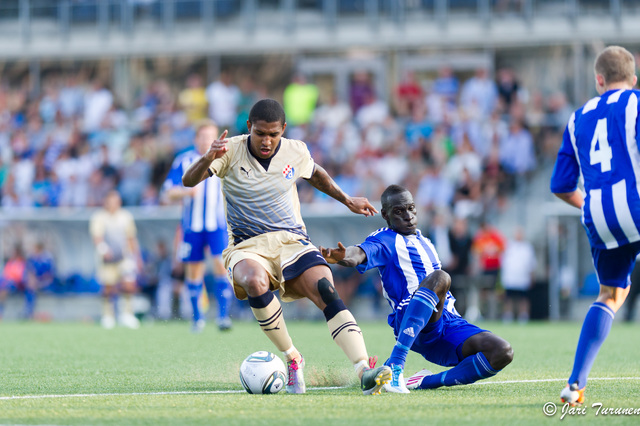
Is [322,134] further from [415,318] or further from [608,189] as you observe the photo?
[608,189]

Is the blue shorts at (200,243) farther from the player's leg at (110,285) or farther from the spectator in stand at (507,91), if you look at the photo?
the spectator in stand at (507,91)

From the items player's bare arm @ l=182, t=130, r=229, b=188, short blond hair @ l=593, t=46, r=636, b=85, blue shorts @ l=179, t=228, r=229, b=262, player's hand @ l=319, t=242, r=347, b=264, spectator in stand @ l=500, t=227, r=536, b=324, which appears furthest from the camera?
spectator in stand @ l=500, t=227, r=536, b=324

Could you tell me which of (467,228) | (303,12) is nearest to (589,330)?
(467,228)

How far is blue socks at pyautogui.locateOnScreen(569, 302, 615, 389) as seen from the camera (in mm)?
5113

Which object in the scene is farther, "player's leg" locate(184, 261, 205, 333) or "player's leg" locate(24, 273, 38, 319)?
"player's leg" locate(24, 273, 38, 319)

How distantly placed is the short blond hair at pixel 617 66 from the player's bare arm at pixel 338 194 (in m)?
1.93

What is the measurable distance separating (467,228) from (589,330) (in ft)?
40.2

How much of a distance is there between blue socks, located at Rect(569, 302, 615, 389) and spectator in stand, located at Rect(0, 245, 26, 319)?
16.0 metres

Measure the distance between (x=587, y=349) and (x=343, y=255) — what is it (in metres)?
1.59

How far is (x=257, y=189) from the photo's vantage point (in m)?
6.50

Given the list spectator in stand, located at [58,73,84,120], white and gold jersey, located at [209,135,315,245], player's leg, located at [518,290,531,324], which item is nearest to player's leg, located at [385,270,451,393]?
white and gold jersey, located at [209,135,315,245]

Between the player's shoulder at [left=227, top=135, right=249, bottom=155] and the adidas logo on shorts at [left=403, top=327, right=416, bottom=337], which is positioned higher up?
the player's shoulder at [left=227, top=135, right=249, bottom=155]

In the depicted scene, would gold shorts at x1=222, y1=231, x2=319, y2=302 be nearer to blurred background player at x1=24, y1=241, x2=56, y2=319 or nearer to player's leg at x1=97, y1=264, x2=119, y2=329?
player's leg at x1=97, y1=264, x2=119, y2=329

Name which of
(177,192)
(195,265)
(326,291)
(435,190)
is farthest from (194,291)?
(326,291)
